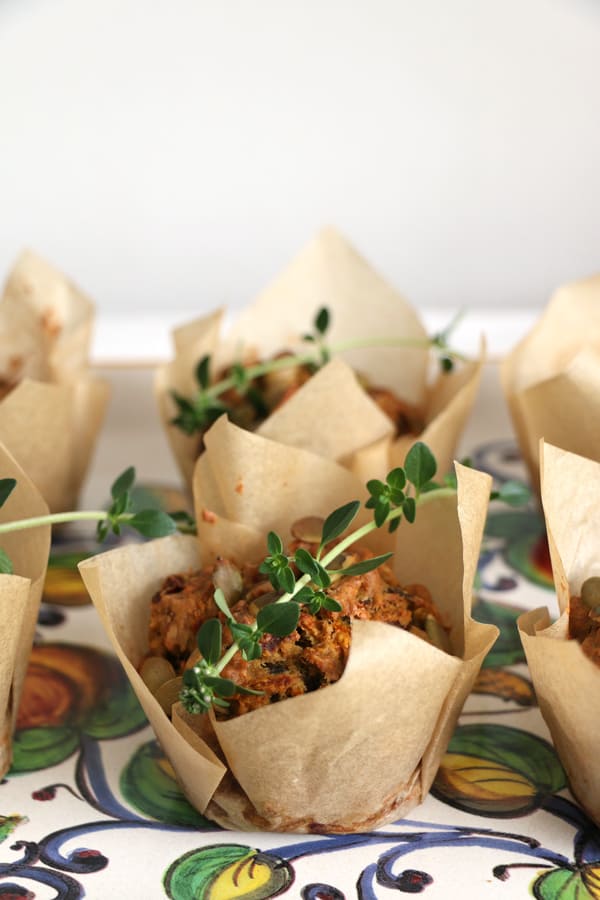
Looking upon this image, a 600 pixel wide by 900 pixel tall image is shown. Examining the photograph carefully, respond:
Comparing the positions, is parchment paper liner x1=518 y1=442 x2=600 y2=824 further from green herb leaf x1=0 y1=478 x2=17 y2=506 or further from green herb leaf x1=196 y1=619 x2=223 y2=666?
green herb leaf x1=0 y1=478 x2=17 y2=506

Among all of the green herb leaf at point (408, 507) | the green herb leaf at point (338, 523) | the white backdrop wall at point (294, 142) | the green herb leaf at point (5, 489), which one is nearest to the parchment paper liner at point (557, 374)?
the green herb leaf at point (408, 507)

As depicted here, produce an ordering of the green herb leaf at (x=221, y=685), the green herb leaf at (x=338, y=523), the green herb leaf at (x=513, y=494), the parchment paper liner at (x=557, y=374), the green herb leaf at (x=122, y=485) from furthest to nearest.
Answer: the parchment paper liner at (x=557, y=374) < the green herb leaf at (x=513, y=494) < the green herb leaf at (x=122, y=485) < the green herb leaf at (x=338, y=523) < the green herb leaf at (x=221, y=685)

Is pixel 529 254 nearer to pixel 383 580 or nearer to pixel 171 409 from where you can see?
pixel 171 409

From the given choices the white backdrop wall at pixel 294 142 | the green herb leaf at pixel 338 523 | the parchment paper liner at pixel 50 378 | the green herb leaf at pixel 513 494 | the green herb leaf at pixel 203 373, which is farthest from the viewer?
the white backdrop wall at pixel 294 142

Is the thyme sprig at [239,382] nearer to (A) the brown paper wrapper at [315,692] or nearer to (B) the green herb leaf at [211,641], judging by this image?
(A) the brown paper wrapper at [315,692]

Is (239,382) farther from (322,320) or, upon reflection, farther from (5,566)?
(5,566)

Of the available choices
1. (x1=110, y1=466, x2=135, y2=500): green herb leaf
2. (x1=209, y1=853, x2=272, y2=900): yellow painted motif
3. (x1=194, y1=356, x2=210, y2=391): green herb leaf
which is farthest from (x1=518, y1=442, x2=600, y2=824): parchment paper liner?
(x1=194, y1=356, x2=210, y2=391): green herb leaf

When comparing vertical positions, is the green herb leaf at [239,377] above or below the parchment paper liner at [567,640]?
above
